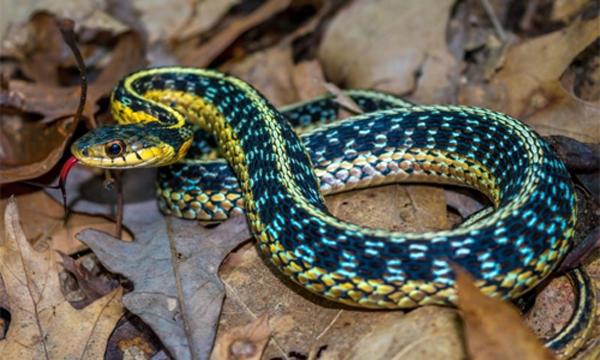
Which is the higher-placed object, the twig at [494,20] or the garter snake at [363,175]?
the twig at [494,20]

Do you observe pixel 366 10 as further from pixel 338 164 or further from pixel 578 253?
pixel 578 253

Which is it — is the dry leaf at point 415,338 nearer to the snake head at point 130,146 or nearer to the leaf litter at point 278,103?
the leaf litter at point 278,103

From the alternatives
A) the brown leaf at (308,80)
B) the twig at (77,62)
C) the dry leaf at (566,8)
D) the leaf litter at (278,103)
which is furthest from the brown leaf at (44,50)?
the dry leaf at (566,8)

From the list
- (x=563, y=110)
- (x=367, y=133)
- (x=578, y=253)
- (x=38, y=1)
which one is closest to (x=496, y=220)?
(x=578, y=253)

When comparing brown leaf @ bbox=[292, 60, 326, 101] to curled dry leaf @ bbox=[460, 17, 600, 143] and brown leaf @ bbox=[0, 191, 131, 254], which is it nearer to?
curled dry leaf @ bbox=[460, 17, 600, 143]

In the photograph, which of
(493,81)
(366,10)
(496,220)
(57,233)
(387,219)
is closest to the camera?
(496,220)
